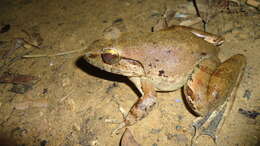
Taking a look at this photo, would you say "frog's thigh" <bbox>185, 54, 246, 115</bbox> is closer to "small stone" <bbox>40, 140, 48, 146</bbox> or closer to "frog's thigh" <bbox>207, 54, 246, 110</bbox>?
"frog's thigh" <bbox>207, 54, 246, 110</bbox>

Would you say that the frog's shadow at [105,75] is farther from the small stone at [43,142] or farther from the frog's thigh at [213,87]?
the small stone at [43,142]

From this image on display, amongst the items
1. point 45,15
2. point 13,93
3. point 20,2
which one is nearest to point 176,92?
point 13,93

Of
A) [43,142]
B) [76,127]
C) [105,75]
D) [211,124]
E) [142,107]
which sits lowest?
[43,142]

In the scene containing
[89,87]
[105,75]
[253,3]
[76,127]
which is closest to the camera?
[76,127]

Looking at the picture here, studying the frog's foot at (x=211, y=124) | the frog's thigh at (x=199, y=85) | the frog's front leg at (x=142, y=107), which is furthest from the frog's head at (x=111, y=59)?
the frog's foot at (x=211, y=124)

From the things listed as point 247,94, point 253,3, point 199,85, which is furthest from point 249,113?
point 253,3

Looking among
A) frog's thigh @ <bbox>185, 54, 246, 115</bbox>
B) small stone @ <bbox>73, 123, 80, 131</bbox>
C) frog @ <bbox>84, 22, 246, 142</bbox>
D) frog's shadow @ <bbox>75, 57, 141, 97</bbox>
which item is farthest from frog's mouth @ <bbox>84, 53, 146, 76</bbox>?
small stone @ <bbox>73, 123, 80, 131</bbox>

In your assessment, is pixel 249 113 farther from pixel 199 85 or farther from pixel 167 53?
pixel 167 53
